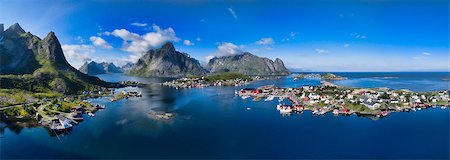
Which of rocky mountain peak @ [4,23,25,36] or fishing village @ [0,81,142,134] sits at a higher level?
rocky mountain peak @ [4,23,25,36]

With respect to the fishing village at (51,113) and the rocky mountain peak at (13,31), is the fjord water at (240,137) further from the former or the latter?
the rocky mountain peak at (13,31)

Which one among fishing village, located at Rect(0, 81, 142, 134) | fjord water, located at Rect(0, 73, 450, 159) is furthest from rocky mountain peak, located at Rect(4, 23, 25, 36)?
fjord water, located at Rect(0, 73, 450, 159)

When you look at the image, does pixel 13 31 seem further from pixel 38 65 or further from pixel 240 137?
pixel 240 137

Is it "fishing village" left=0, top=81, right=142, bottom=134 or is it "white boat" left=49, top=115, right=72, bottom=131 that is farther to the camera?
"fishing village" left=0, top=81, right=142, bottom=134

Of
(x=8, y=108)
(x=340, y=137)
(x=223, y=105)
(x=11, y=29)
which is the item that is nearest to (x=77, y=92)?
(x=8, y=108)

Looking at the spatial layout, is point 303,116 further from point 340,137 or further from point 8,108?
point 8,108

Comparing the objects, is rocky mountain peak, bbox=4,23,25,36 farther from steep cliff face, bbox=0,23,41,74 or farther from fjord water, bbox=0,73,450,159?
fjord water, bbox=0,73,450,159

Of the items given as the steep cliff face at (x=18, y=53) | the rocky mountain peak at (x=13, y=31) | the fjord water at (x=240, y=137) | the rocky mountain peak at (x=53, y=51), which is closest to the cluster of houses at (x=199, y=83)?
the rocky mountain peak at (x=53, y=51)
